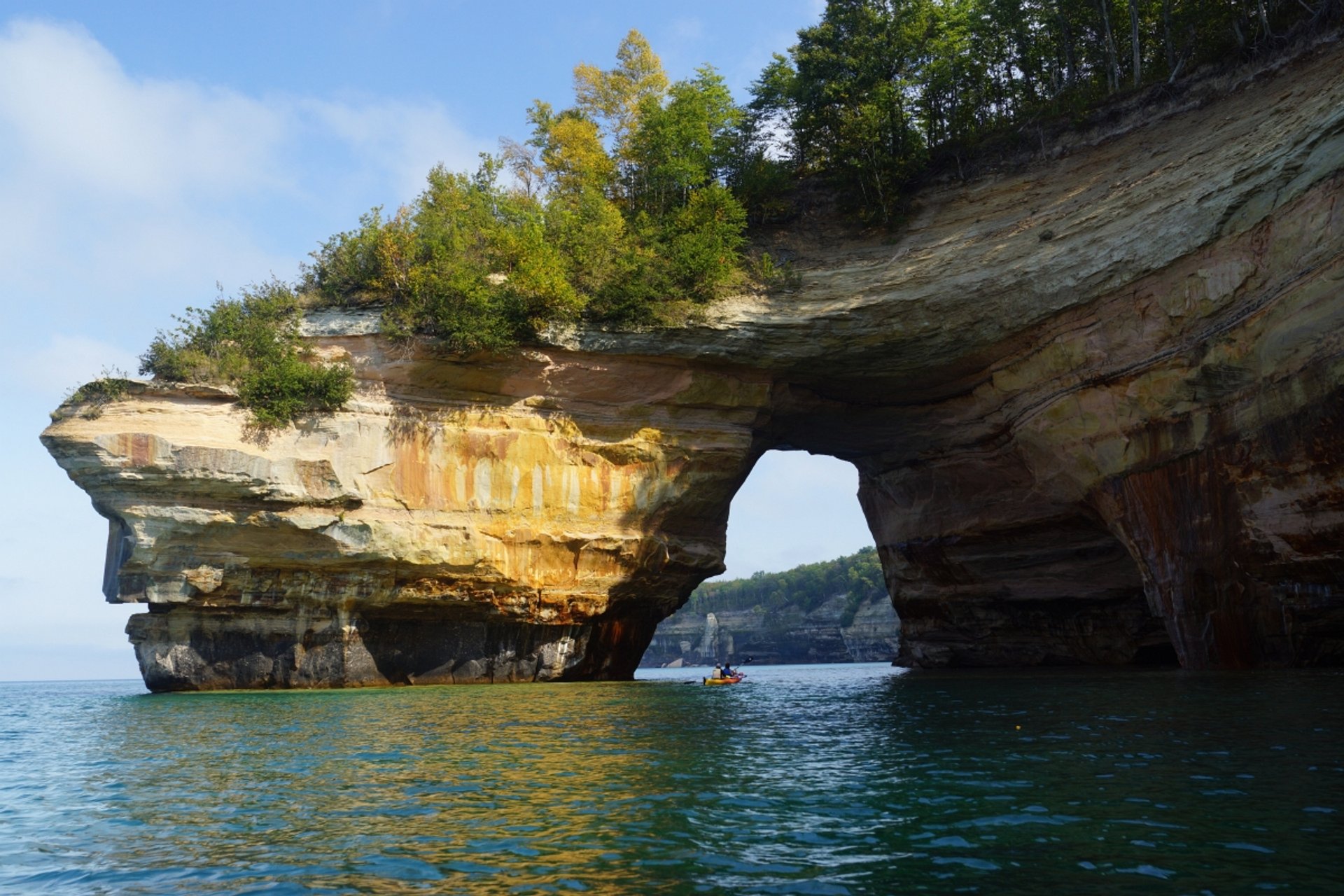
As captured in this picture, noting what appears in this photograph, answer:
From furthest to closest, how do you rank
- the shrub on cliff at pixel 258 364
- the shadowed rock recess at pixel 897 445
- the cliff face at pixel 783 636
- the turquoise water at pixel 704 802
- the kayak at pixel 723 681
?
the cliff face at pixel 783 636 < the kayak at pixel 723 681 < the shrub on cliff at pixel 258 364 < the shadowed rock recess at pixel 897 445 < the turquoise water at pixel 704 802

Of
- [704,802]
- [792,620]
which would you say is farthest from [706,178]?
[792,620]

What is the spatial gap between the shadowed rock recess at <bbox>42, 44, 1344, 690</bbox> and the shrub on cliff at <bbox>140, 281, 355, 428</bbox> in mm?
604

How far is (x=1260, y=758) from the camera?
30.2ft

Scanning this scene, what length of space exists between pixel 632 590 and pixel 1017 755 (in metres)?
18.5

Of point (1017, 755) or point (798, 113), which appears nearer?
point (1017, 755)

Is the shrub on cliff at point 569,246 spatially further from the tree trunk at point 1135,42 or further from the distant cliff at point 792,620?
the distant cliff at point 792,620

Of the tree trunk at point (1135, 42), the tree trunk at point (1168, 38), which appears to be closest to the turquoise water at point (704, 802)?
the tree trunk at point (1135, 42)

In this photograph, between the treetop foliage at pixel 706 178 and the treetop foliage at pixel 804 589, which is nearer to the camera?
the treetop foliage at pixel 706 178

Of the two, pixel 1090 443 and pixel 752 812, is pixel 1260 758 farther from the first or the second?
pixel 1090 443

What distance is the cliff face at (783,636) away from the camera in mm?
91625

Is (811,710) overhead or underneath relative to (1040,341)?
underneath

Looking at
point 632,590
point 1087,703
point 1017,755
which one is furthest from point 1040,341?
point 1017,755

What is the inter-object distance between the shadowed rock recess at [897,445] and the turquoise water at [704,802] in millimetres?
6213

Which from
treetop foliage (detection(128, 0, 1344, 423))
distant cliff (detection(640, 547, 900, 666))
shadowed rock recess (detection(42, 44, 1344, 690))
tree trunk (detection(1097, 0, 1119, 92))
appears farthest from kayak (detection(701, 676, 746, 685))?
distant cliff (detection(640, 547, 900, 666))
